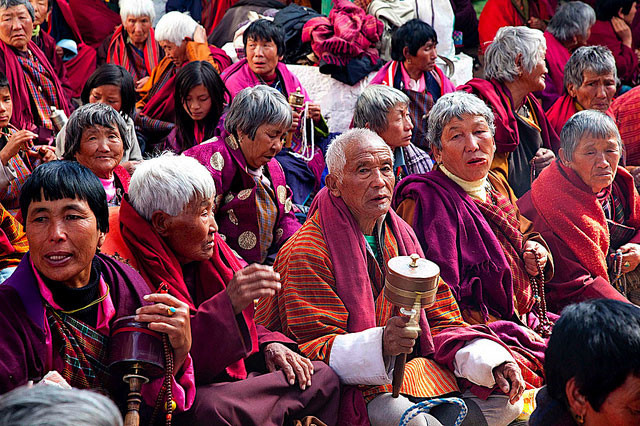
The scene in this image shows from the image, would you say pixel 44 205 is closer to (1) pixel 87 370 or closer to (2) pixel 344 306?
(1) pixel 87 370

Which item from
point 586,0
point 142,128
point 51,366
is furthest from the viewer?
point 586,0

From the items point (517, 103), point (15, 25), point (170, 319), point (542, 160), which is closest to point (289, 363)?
point (170, 319)

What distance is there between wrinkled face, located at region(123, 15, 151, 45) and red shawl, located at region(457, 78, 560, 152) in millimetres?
3115

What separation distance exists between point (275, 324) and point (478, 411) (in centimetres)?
95

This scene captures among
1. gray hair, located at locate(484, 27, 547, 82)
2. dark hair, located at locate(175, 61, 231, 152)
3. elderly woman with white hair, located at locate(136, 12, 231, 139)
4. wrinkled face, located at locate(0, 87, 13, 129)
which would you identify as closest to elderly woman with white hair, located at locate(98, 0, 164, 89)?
elderly woman with white hair, located at locate(136, 12, 231, 139)

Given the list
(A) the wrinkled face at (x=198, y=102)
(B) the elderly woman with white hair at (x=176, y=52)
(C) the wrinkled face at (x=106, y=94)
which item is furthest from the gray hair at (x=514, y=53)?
(C) the wrinkled face at (x=106, y=94)

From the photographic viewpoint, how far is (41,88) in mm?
5555

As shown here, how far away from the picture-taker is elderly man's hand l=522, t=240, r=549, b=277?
12.8ft

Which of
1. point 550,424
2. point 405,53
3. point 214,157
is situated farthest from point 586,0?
point 550,424

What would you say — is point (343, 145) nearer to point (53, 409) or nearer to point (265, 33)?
point (53, 409)

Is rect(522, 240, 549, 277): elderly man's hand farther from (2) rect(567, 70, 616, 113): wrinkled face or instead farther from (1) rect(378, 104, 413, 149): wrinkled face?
(2) rect(567, 70, 616, 113): wrinkled face

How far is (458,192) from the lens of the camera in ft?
13.1

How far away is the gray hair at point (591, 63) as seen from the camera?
5723 mm

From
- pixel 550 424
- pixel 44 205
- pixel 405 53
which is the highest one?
pixel 44 205
